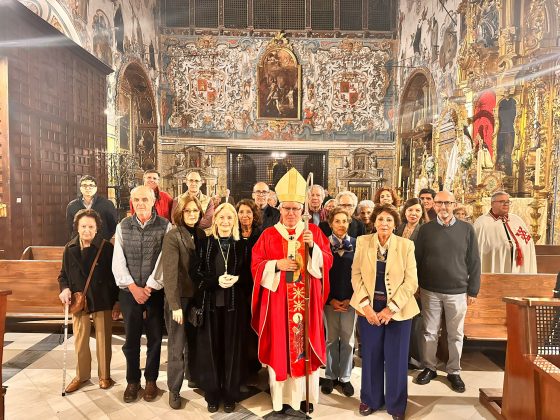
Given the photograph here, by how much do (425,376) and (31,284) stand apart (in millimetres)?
4932

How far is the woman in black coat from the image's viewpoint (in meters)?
3.47

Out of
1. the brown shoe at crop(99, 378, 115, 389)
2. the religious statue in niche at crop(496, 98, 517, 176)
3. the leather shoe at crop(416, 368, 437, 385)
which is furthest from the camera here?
the religious statue in niche at crop(496, 98, 517, 176)

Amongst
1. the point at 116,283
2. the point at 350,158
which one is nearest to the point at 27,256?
the point at 116,283

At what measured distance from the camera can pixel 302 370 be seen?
135 inches

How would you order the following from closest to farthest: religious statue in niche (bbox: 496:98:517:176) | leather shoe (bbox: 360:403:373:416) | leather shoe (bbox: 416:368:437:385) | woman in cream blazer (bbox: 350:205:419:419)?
woman in cream blazer (bbox: 350:205:419:419) → leather shoe (bbox: 360:403:373:416) → leather shoe (bbox: 416:368:437:385) → religious statue in niche (bbox: 496:98:517:176)

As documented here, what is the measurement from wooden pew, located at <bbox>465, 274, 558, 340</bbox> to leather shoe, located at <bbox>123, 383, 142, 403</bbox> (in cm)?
372

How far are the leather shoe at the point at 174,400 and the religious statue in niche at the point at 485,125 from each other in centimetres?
896

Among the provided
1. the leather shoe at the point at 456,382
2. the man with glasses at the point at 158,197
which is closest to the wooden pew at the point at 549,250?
the leather shoe at the point at 456,382

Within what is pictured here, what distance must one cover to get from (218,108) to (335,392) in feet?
49.6

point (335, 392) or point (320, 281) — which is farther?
point (335, 392)

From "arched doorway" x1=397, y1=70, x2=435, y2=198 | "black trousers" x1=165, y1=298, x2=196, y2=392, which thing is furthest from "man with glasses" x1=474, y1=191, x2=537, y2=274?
"arched doorway" x1=397, y1=70, x2=435, y2=198

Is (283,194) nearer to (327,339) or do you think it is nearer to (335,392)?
(327,339)

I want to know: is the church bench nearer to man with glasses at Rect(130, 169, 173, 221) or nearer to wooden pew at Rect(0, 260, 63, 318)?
man with glasses at Rect(130, 169, 173, 221)

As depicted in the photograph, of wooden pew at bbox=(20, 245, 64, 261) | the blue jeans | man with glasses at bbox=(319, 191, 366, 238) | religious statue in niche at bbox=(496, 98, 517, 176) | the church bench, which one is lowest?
the blue jeans
